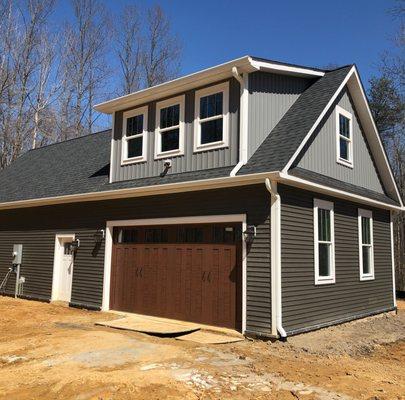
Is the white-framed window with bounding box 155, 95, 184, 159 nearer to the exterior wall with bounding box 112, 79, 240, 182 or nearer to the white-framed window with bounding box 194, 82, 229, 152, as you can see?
the exterior wall with bounding box 112, 79, 240, 182

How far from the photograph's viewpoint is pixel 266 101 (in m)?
10.6

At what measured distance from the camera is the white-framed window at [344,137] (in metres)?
11.8

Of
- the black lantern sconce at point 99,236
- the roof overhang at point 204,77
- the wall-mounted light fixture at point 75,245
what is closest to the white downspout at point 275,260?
the roof overhang at point 204,77

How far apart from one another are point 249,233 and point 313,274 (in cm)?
192

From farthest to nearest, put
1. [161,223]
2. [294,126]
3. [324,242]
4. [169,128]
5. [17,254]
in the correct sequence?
[17,254], [169,128], [161,223], [324,242], [294,126]

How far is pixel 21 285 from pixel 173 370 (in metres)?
10.1

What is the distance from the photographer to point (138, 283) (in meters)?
11.4

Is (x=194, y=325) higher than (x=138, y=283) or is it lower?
lower

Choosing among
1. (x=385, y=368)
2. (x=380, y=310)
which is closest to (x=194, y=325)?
(x=385, y=368)

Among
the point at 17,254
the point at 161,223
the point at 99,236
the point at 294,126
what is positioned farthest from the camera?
the point at 17,254

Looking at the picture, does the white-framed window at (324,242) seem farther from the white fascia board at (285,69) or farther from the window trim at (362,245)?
the white fascia board at (285,69)

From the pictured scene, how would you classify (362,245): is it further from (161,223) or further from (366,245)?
(161,223)

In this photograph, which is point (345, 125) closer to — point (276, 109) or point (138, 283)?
point (276, 109)

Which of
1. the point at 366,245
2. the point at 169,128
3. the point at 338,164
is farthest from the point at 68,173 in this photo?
the point at 366,245
